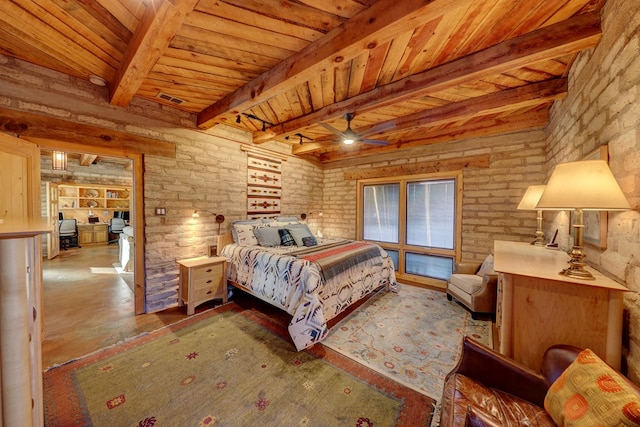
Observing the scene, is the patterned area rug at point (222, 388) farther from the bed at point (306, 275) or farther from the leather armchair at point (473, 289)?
the leather armchair at point (473, 289)

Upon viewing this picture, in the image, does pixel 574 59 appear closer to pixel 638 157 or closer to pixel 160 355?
pixel 638 157

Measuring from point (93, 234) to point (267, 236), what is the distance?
7.53m

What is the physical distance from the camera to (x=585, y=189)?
121 centimetres

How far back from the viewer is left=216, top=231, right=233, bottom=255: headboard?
3600mm

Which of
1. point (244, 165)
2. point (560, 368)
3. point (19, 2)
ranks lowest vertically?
point (560, 368)

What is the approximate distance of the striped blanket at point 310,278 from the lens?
91.0 inches

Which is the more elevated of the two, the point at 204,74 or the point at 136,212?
the point at 204,74

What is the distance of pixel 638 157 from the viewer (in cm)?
113

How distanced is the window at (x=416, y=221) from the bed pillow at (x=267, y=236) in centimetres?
198

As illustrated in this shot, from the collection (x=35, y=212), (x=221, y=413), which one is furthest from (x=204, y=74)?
(x=221, y=413)

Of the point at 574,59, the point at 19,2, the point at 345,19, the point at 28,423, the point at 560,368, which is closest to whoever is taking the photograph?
the point at 28,423

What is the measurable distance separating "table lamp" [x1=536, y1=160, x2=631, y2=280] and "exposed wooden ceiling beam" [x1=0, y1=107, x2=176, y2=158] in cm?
386

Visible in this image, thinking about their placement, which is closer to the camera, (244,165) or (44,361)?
(44,361)

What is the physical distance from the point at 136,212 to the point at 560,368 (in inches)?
155
